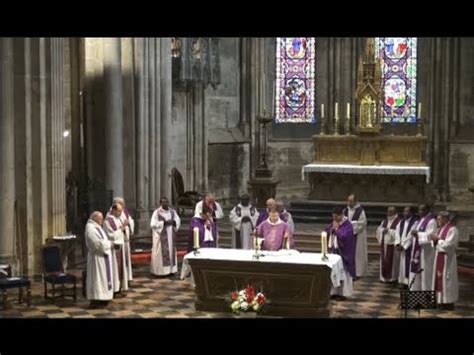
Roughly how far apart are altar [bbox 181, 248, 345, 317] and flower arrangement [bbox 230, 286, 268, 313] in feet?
2.00

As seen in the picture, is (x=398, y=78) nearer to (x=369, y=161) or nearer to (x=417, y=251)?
(x=369, y=161)

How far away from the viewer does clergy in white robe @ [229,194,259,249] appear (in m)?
18.2

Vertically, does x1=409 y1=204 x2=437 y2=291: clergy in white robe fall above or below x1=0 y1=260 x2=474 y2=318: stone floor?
above

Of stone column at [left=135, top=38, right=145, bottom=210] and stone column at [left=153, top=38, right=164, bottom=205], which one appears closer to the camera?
stone column at [left=135, top=38, right=145, bottom=210]

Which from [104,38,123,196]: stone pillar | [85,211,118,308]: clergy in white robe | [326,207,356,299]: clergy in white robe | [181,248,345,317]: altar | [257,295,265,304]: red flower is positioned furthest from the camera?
[104,38,123,196]: stone pillar

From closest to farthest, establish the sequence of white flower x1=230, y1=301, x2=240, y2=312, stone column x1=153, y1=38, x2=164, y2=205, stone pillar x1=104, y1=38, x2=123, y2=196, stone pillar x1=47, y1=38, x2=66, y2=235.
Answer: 1. white flower x1=230, y1=301, x2=240, y2=312
2. stone pillar x1=47, y1=38, x2=66, y2=235
3. stone pillar x1=104, y1=38, x2=123, y2=196
4. stone column x1=153, y1=38, x2=164, y2=205

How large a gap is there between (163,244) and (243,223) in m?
1.68

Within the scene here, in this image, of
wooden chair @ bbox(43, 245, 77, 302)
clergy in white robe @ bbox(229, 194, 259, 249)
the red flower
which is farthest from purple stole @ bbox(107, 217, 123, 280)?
the red flower

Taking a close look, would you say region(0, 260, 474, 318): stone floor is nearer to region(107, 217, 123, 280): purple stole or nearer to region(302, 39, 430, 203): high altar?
region(107, 217, 123, 280): purple stole

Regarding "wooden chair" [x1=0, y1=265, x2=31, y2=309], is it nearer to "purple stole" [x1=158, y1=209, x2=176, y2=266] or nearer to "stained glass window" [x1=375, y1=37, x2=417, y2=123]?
"purple stole" [x1=158, y1=209, x2=176, y2=266]

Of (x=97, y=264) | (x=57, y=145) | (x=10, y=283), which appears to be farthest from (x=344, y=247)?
(x=57, y=145)

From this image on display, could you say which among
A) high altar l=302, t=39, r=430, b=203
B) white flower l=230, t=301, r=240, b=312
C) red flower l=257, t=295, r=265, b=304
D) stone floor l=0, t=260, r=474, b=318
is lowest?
stone floor l=0, t=260, r=474, b=318
